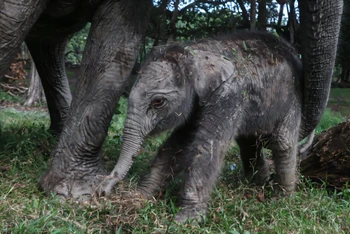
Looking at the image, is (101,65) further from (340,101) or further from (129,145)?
(340,101)

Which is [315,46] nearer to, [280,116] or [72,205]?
[280,116]

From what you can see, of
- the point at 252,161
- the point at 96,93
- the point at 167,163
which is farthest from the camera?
the point at 252,161

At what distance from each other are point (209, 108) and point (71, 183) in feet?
3.93

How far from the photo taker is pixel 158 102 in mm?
3656

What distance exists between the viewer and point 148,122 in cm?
365

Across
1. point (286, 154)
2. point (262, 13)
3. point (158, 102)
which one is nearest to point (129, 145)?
point (158, 102)

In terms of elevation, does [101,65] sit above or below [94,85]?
above

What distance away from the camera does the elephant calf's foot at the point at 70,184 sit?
395cm

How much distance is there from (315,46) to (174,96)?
1162 mm

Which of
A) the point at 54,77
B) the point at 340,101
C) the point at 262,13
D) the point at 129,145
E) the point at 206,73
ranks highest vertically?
the point at 262,13

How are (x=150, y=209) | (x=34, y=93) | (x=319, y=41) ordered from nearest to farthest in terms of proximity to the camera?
(x=150, y=209) < (x=319, y=41) < (x=34, y=93)

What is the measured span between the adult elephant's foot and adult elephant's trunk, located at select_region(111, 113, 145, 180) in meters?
0.44

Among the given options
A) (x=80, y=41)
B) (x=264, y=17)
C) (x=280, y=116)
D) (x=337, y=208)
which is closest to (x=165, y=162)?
(x=280, y=116)

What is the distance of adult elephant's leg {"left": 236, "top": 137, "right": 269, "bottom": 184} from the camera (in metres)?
4.66
